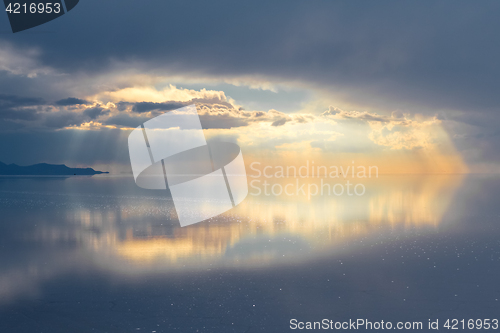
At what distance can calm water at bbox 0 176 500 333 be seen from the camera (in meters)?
9.64

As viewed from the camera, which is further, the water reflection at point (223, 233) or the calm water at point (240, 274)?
the water reflection at point (223, 233)

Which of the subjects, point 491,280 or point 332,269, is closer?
point 491,280

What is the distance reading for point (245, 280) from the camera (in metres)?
12.4

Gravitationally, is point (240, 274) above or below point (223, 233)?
below

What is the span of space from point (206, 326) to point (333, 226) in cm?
1569

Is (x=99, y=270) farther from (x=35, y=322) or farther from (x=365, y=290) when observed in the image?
(x=365, y=290)

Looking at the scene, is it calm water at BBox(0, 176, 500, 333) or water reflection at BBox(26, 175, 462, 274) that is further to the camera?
water reflection at BBox(26, 175, 462, 274)

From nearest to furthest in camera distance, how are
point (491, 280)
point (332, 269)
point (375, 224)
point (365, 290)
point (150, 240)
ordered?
1. point (365, 290)
2. point (491, 280)
3. point (332, 269)
4. point (150, 240)
5. point (375, 224)

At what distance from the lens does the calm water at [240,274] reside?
9.64 meters

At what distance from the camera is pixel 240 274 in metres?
13.1

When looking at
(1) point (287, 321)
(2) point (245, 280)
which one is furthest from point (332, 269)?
(1) point (287, 321)

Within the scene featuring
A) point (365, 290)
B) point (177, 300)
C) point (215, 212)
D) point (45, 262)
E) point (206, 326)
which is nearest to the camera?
point (206, 326)

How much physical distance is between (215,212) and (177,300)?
20603 millimetres

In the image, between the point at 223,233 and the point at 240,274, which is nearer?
the point at 240,274
